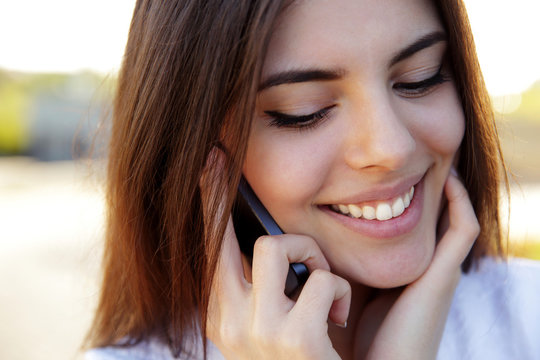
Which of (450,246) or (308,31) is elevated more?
(308,31)

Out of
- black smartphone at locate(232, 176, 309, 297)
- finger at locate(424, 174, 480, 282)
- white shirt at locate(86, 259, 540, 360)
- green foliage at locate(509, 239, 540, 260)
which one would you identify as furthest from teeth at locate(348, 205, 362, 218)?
green foliage at locate(509, 239, 540, 260)

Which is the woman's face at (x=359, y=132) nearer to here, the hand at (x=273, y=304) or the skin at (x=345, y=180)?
the skin at (x=345, y=180)

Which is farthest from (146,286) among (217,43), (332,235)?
(217,43)

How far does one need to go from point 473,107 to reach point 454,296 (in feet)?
2.15

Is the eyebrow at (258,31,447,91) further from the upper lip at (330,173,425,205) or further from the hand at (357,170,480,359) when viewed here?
the hand at (357,170,480,359)

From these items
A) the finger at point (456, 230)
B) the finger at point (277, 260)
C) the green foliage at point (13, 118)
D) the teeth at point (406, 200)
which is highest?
the teeth at point (406, 200)

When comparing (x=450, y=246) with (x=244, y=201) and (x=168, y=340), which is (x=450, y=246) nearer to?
(x=244, y=201)

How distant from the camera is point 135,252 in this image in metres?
1.83

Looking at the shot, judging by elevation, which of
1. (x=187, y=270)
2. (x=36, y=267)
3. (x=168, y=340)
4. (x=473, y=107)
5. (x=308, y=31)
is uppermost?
(x=308, y=31)

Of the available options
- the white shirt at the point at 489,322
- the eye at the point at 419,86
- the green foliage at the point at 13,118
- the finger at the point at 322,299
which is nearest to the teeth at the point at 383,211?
the finger at the point at 322,299

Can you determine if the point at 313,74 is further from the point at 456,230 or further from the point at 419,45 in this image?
the point at 456,230

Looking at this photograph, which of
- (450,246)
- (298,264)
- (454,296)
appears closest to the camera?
(298,264)

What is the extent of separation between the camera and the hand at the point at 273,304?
140 cm

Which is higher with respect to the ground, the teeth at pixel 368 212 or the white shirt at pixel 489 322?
the teeth at pixel 368 212
